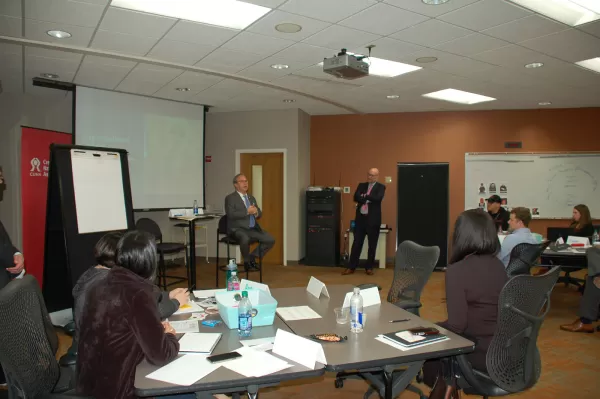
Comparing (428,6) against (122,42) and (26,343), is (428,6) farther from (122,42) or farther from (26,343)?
(26,343)

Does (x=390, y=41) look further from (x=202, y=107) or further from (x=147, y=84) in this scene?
(x=202, y=107)

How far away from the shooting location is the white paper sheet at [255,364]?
67.0 inches

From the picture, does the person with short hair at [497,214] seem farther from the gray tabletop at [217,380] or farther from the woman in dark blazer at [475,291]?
the gray tabletop at [217,380]

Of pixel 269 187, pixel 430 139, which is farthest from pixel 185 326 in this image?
pixel 430 139

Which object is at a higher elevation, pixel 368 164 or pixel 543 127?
pixel 543 127

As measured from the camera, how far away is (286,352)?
1.85m

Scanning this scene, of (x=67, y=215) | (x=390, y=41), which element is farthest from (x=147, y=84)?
(x=390, y=41)

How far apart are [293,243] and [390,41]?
4.50 metres

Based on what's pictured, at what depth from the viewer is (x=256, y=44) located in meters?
4.43

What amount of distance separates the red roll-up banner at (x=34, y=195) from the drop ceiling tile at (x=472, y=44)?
16.5 ft

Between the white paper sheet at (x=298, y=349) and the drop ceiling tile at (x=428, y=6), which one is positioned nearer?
the white paper sheet at (x=298, y=349)

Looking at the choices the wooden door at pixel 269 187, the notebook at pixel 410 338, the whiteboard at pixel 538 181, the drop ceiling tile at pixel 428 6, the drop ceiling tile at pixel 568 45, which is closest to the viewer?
the notebook at pixel 410 338

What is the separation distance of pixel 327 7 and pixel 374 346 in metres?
2.69

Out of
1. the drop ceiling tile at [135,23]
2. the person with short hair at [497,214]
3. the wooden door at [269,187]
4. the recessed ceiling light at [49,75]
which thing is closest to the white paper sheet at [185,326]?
the drop ceiling tile at [135,23]
